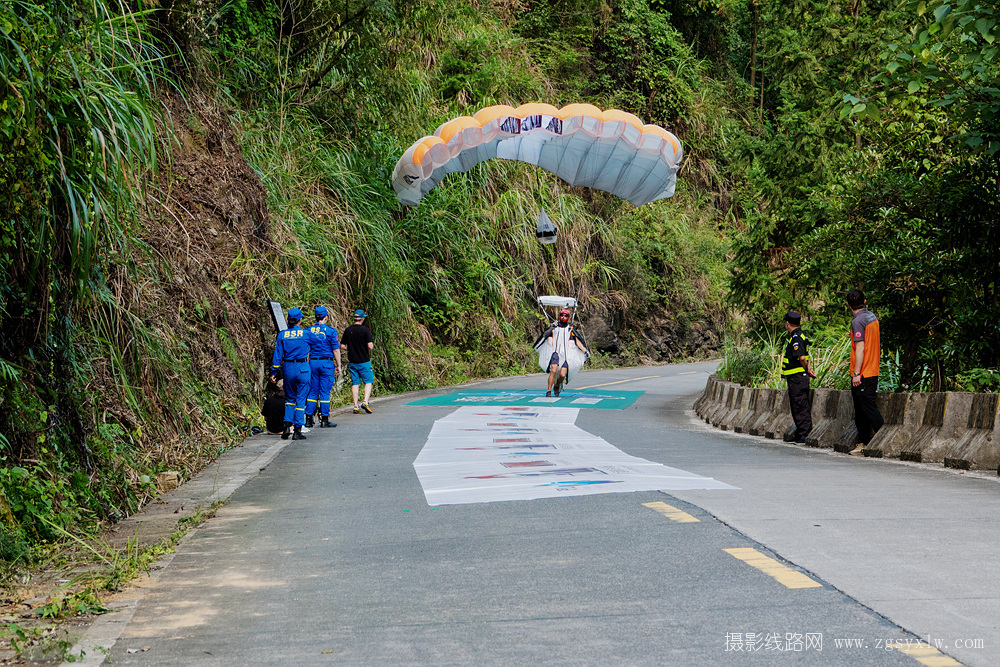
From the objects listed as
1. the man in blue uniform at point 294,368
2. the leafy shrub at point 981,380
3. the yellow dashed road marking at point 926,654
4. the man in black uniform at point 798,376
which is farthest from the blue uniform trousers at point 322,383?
the yellow dashed road marking at point 926,654

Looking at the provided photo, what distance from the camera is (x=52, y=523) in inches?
290

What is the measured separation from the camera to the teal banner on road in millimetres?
21219

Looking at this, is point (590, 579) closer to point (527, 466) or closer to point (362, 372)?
point (527, 466)

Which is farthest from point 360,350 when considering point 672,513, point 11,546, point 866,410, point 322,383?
point 11,546

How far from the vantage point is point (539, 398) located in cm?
2256

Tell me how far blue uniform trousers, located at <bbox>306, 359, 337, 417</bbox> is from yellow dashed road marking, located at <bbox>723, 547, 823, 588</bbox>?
432 inches

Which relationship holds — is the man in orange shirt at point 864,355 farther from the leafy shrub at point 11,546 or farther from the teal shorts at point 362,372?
the teal shorts at point 362,372

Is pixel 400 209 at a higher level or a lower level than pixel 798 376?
higher

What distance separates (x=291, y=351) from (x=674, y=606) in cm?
1080

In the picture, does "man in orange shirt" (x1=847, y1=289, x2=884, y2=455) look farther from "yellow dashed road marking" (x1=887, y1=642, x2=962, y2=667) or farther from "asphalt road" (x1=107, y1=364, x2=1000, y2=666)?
"yellow dashed road marking" (x1=887, y1=642, x2=962, y2=667)

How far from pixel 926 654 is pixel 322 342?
13.0 metres

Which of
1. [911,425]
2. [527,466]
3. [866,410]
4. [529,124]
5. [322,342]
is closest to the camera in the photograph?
[527,466]

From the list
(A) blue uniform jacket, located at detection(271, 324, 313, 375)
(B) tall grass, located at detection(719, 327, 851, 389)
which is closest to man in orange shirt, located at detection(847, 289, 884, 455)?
(B) tall grass, located at detection(719, 327, 851, 389)

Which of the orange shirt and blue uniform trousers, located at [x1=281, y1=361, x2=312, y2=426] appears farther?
blue uniform trousers, located at [x1=281, y1=361, x2=312, y2=426]
